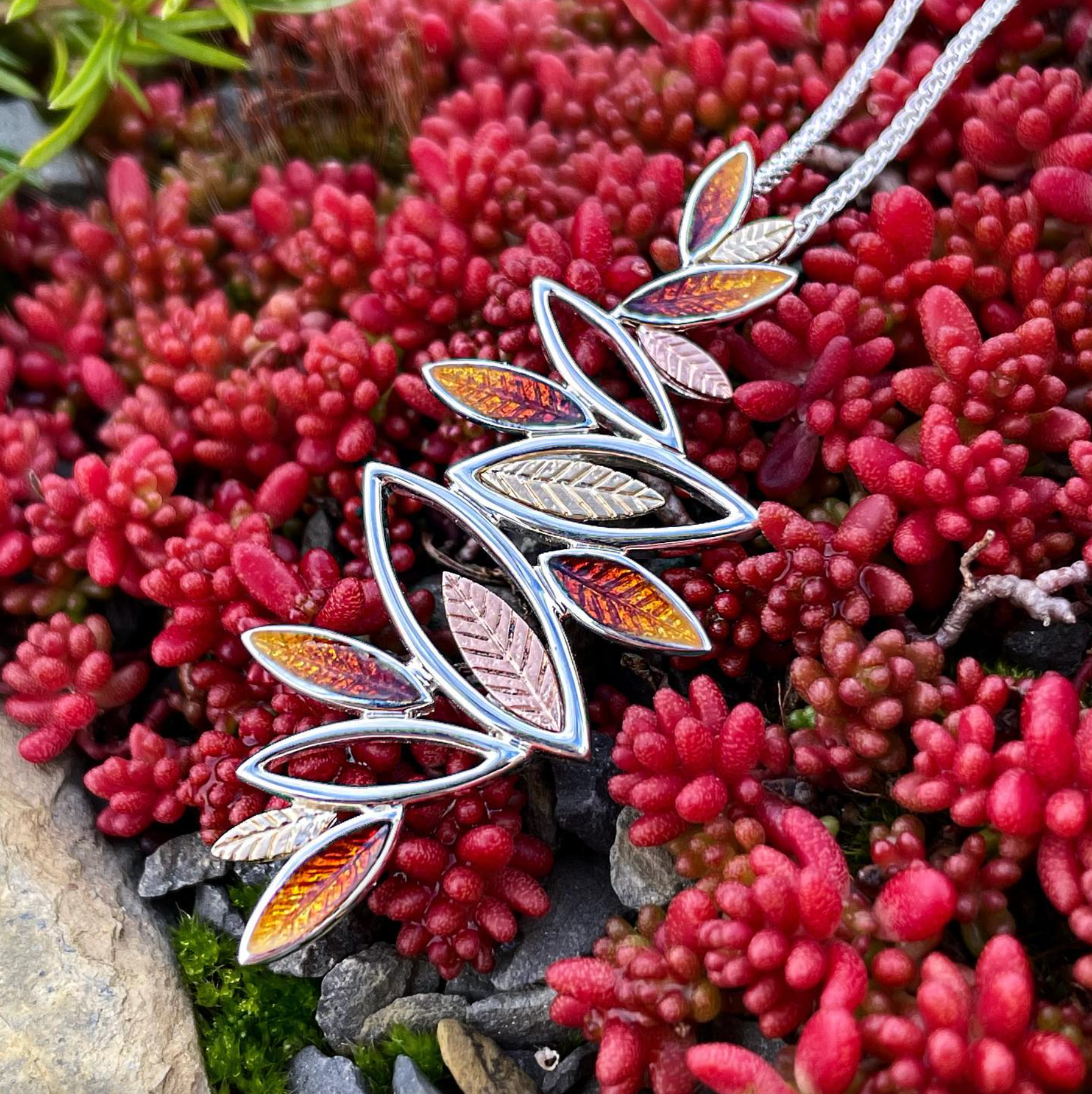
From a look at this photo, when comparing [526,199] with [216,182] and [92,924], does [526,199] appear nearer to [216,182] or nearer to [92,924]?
[216,182]

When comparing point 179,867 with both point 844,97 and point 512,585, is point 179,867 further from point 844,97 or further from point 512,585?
point 844,97

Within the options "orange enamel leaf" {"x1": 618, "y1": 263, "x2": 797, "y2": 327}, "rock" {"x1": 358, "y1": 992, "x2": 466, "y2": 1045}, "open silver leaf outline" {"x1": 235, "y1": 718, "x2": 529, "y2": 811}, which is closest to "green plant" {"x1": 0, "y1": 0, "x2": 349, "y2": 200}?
"orange enamel leaf" {"x1": 618, "y1": 263, "x2": 797, "y2": 327}

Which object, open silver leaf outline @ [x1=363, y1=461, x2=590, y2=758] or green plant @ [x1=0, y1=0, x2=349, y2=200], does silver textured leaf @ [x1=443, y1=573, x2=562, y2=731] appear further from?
green plant @ [x1=0, y1=0, x2=349, y2=200]

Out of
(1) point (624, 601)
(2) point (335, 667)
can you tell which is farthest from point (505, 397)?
(2) point (335, 667)

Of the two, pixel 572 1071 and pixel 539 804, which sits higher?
pixel 539 804

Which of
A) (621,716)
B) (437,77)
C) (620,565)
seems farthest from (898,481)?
(437,77)

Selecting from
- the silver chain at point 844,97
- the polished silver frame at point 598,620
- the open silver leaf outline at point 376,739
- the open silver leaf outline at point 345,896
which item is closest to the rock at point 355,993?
the open silver leaf outline at point 345,896

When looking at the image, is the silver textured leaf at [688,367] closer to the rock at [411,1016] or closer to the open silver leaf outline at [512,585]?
the open silver leaf outline at [512,585]
